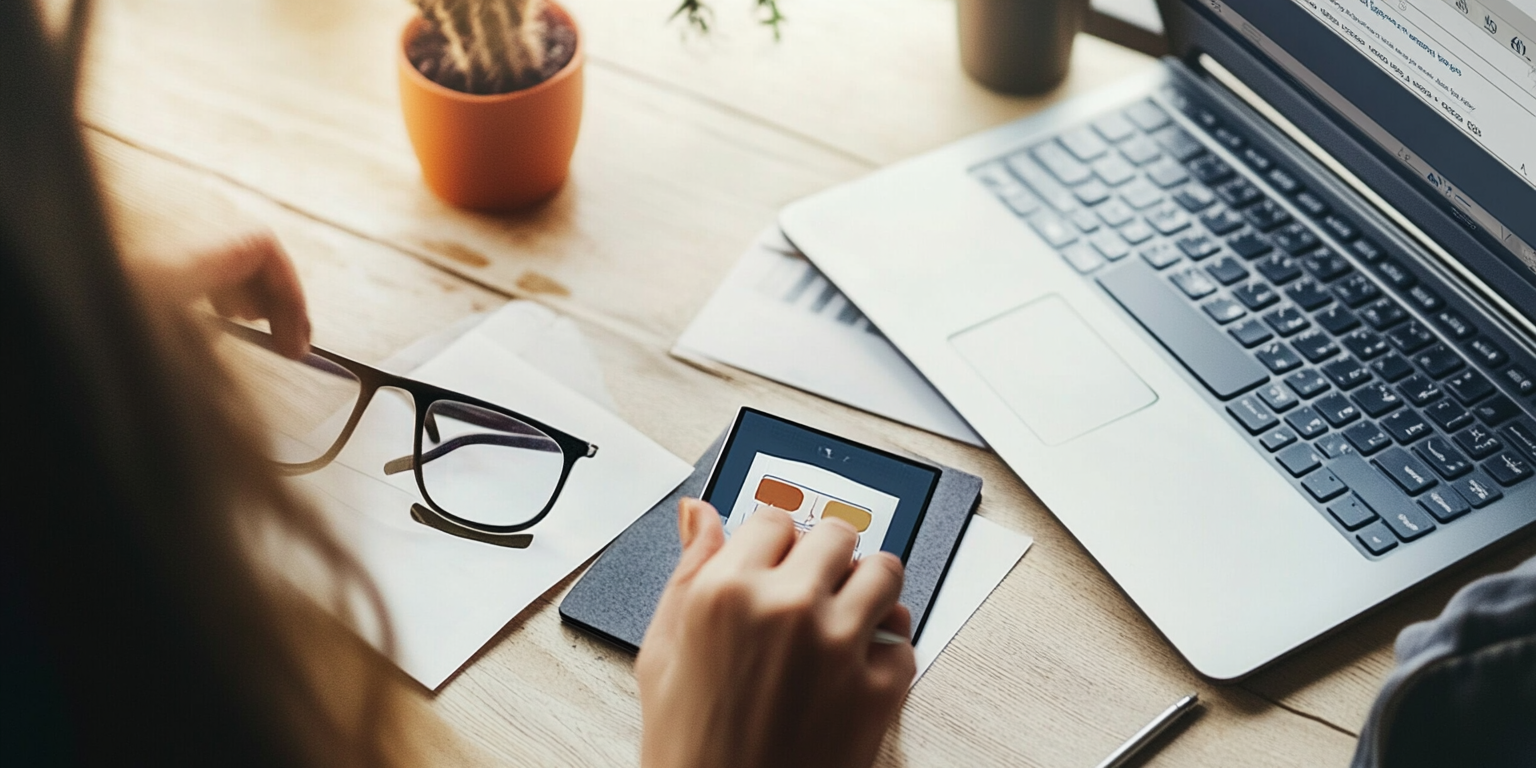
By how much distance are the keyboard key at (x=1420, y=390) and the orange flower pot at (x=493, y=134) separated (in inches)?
20.3

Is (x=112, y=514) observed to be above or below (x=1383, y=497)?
above

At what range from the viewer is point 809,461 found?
1.95 ft

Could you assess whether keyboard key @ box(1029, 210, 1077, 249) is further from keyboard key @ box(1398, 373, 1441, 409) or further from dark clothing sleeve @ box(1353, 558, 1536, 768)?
dark clothing sleeve @ box(1353, 558, 1536, 768)

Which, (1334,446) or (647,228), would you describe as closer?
(1334,446)

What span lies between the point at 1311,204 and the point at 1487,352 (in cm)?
14

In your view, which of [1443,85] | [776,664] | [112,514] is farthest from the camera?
[1443,85]

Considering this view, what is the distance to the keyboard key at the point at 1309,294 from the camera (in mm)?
661

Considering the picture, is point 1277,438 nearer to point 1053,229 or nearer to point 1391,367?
point 1391,367

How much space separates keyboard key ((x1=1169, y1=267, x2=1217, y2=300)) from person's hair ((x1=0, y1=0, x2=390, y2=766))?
48cm

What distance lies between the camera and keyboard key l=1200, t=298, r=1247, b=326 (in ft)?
2.16

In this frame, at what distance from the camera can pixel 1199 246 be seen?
2.29 feet

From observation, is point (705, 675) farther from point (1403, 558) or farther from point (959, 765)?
point (1403, 558)

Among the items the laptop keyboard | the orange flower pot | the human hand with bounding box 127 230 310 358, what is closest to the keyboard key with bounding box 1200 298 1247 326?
the laptop keyboard

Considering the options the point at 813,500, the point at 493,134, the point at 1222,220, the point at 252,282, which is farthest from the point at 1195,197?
the point at 252,282
